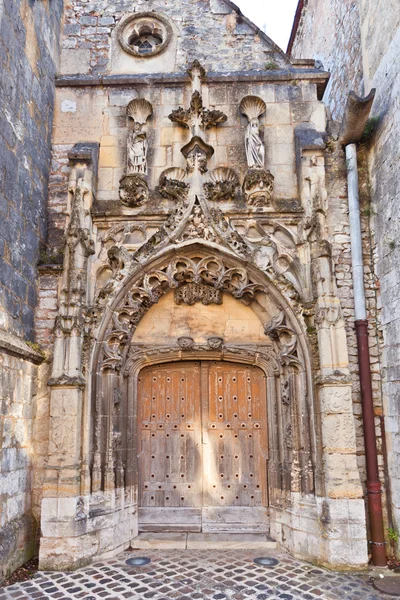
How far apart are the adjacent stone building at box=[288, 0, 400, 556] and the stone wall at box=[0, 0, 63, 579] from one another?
4.22 metres

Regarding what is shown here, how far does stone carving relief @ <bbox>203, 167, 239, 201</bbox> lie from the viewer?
22.1ft

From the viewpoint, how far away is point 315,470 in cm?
588

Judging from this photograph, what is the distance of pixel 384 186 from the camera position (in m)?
6.43

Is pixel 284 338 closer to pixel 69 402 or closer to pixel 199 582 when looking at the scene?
pixel 69 402

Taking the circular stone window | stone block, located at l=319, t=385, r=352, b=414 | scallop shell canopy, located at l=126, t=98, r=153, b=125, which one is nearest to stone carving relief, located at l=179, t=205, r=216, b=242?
scallop shell canopy, located at l=126, t=98, r=153, b=125

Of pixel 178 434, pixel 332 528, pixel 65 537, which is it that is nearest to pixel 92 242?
pixel 178 434

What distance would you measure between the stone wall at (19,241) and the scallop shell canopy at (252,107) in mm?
2780

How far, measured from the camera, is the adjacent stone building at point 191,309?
19.0 feet

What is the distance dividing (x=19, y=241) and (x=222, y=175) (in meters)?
2.84

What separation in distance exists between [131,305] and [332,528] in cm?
347

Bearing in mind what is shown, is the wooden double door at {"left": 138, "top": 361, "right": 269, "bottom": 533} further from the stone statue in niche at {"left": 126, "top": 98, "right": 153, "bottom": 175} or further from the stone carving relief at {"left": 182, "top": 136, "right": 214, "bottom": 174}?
the stone statue in niche at {"left": 126, "top": 98, "right": 153, "bottom": 175}

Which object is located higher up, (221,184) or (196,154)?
(196,154)

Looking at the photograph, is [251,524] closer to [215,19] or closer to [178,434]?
[178,434]

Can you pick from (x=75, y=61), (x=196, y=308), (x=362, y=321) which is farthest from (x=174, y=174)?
(x=362, y=321)
